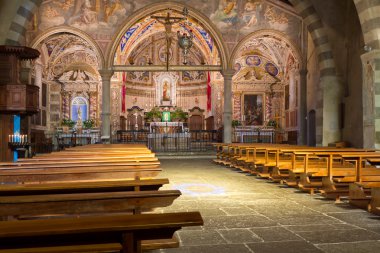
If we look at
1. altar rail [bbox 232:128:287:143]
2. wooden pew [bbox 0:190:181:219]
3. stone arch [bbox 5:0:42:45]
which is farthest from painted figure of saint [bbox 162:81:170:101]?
wooden pew [bbox 0:190:181:219]

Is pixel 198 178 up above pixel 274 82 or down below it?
below

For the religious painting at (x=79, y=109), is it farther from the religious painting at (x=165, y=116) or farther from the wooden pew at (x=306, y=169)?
the wooden pew at (x=306, y=169)

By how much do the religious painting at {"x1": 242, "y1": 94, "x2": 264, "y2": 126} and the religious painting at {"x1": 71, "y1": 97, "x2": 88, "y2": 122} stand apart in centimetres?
1021

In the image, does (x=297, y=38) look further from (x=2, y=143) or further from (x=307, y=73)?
(x=2, y=143)

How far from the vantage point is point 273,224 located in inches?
190

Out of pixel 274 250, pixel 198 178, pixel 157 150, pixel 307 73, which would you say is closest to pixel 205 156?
pixel 157 150

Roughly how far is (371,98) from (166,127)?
45.9 ft

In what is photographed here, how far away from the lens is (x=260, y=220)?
5.07 metres

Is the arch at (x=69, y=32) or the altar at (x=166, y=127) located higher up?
the arch at (x=69, y=32)

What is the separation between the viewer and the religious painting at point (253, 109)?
2714cm

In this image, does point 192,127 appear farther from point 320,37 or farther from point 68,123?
point 320,37

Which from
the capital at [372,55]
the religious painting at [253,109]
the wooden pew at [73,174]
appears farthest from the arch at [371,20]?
the religious painting at [253,109]

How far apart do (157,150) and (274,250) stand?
17.0m

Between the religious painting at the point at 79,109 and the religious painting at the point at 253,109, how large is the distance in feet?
33.5
